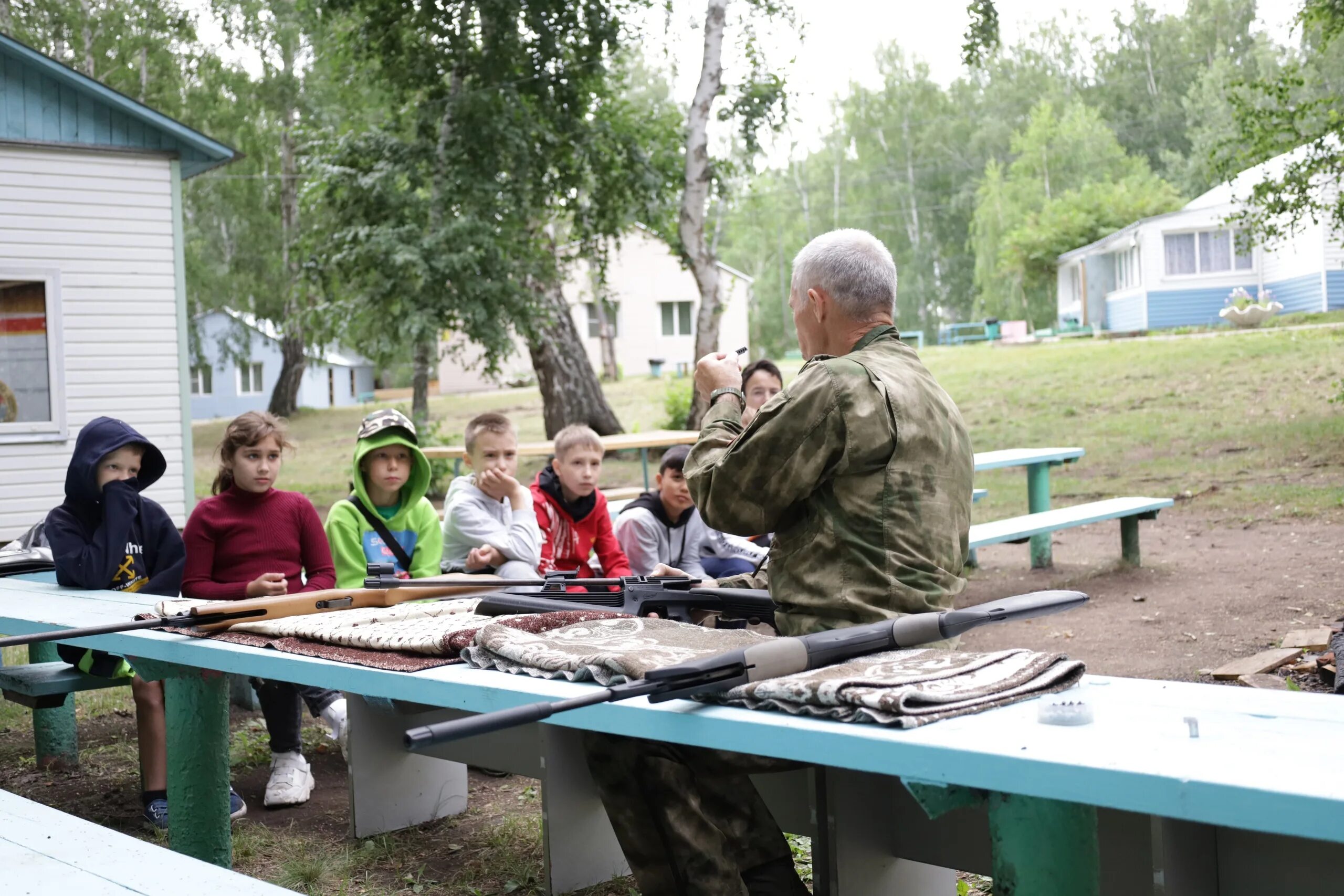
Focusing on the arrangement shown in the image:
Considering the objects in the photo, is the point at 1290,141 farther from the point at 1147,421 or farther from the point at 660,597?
the point at 660,597

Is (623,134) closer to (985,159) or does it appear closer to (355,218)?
(355,218)

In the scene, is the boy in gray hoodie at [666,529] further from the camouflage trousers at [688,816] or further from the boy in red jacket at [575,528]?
the camouflage trousers at [688,816]

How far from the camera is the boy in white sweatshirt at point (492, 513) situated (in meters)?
5.00

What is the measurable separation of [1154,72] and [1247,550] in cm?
4978

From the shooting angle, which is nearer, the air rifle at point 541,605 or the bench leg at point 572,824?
the bench leg at point 572,824

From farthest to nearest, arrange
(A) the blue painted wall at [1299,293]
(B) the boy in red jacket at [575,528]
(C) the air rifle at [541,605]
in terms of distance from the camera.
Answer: (A) the blue painted wall at [1299,293] → (B) the boy in red jacket at [575,528] → (C) the air rifle at [541,605]

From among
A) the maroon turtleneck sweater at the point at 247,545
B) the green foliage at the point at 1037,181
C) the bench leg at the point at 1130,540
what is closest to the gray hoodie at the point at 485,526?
the maroon turtleneck sweater at the point at 247,545

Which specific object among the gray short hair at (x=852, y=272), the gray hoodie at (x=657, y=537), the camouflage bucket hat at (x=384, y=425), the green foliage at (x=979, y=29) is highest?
the green foliage at (x=979, y=29)

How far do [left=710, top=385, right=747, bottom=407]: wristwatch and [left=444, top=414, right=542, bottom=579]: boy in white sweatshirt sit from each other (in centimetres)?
196

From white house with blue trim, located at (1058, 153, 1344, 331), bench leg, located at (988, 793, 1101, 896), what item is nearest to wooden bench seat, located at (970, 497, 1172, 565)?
bench leg, located at (988, 793, 1101, 896)

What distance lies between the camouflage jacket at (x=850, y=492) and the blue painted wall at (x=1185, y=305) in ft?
96.4

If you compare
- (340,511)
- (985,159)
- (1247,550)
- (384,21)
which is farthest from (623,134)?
(985,159)

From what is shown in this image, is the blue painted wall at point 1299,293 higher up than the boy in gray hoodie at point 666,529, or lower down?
higher up

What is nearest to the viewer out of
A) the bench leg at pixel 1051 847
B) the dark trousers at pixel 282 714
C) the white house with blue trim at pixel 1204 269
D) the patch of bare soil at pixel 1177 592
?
the bench leg at pixel 1051 847
